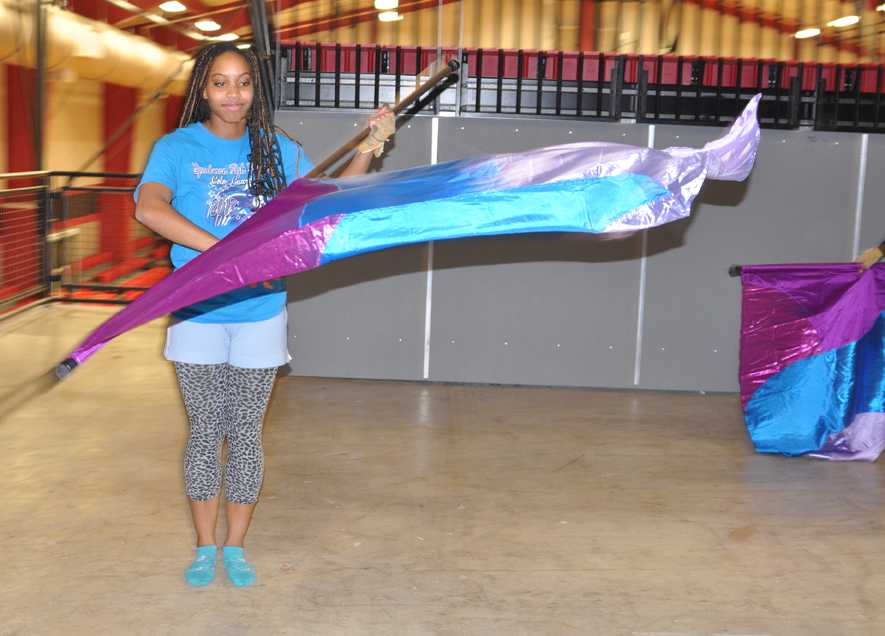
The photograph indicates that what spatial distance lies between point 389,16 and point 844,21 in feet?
8.70

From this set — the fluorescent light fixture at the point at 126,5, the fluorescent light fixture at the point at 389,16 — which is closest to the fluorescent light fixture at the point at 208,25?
the fluorescent light fixture at the point at 126,5

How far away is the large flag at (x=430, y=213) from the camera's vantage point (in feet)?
7.95

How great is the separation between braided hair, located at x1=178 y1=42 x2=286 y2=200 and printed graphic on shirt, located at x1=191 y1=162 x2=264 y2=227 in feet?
0.07

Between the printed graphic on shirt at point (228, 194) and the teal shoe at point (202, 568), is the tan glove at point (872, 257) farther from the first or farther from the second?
the teal shoe at point (202, 568)

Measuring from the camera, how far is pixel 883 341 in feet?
14.3

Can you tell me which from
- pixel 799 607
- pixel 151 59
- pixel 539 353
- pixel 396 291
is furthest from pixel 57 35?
pixel 799 607

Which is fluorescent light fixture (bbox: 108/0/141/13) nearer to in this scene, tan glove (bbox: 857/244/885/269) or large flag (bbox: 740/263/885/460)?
large flag (bbox: 740/263/885/460)

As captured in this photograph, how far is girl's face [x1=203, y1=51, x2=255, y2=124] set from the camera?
2.71 metres

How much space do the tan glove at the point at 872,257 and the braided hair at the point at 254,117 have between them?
2675mm

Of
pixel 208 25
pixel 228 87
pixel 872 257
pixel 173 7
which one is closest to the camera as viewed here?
pixel 228 87

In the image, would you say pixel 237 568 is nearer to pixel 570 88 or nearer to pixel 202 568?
pixel 202 568

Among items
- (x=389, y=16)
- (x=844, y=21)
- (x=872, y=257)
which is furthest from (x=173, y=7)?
(x=872, y=257)

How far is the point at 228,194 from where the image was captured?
8.98ft

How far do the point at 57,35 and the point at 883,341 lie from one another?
627 cm
